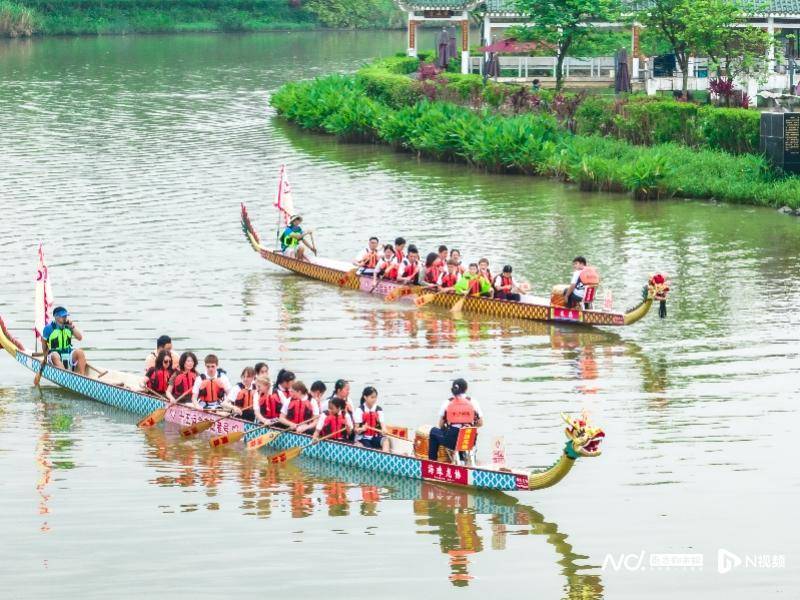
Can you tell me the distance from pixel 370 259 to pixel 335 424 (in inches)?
504

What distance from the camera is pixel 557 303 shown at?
3469 cm

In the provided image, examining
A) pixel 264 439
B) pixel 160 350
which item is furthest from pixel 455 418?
pixel 160 350

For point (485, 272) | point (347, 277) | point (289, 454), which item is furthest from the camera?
point (347, 277)

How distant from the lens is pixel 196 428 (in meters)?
27.3

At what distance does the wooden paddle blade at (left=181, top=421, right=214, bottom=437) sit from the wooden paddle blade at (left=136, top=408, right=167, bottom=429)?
0.70 meters

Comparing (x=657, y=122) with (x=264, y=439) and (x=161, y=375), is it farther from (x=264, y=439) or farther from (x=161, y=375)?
(x=264, y=439)

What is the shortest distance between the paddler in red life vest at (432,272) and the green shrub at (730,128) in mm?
16124

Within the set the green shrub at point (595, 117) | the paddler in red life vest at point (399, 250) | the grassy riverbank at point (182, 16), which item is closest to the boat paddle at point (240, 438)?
the paddler in red life vest at point (399, 250)

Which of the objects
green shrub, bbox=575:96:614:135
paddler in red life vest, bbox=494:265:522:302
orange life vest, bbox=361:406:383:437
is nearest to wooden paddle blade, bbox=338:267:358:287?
paddler in red life vest, bbox=494:265:522:302

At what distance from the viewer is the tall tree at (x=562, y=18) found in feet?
191

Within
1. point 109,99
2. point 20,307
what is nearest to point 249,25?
point 109,99

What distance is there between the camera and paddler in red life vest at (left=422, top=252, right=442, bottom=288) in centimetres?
3681

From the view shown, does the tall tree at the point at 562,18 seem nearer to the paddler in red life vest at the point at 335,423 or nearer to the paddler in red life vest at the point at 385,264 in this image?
the paddler in red life vest at the point at 385,264

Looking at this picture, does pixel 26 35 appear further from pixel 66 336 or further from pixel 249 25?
pixel 66 336
